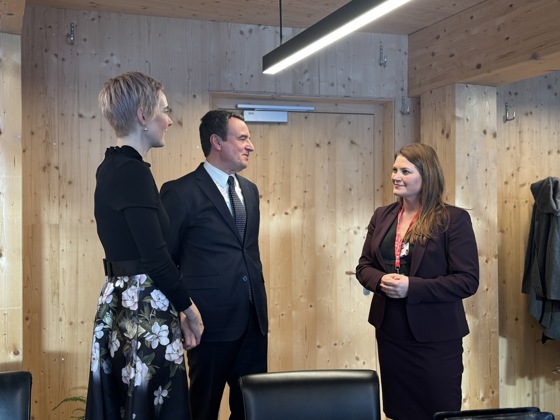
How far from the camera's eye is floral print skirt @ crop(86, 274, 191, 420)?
1.97 meters

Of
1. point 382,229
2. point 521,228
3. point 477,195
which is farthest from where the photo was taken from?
point 521,228

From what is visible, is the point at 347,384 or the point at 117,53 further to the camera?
the point at 117,53

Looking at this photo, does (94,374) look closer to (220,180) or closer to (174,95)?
(220,180)

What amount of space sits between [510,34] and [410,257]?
145 centimetres

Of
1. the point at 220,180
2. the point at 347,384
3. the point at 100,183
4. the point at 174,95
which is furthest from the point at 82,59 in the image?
the point at 347,384

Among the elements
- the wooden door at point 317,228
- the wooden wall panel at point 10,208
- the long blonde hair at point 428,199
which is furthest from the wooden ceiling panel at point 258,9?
the long blonde hair at point 428,199

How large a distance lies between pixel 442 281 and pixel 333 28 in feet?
3.73

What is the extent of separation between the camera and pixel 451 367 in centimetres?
266

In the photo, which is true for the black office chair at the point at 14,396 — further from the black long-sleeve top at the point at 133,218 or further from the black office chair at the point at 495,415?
the black office chair at the point at 495,415

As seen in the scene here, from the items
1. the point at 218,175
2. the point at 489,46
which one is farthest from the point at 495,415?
the point at 489,46

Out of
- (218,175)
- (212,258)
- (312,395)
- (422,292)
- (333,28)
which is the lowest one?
(312,395)

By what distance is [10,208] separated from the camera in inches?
108

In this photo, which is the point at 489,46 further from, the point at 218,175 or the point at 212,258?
the point at 212,258

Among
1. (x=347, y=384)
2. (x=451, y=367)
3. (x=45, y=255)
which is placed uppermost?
(x=45, y=255)
